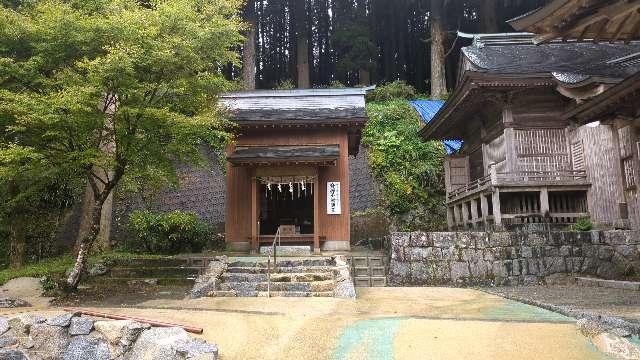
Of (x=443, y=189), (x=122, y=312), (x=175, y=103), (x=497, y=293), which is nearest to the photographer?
(x=122, y=312)

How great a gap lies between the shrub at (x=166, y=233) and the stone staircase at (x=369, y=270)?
242 inches

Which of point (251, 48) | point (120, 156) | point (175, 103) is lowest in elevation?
point (120, 156)

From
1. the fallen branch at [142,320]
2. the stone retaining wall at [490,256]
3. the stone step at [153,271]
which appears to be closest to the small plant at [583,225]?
the stone retaining wall at [490,256]

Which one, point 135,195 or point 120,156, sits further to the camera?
point 135,195

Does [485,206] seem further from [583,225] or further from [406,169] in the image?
[406,169]

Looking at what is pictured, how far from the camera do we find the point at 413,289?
11.5 m

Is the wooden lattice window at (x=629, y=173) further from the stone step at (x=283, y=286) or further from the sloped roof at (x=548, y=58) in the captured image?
the stone step at (x=283, y=286)

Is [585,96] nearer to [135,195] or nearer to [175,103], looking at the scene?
[175,103]

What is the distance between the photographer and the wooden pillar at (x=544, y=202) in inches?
532

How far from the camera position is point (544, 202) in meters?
13.5

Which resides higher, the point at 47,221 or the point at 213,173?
the point at 213,173

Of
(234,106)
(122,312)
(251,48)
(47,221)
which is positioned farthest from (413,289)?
(251,48)

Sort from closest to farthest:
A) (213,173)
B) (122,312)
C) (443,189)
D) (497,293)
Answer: (122,312) < (497,293) < (443,189) < (213,173)

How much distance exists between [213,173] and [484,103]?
43.5 feet
